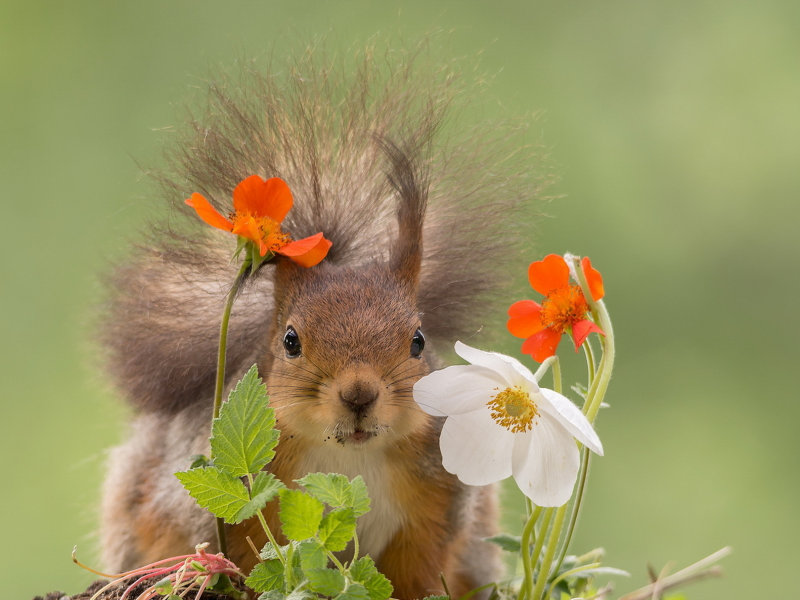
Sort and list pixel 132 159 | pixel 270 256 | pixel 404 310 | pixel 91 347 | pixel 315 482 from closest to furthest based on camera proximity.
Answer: pixel 315 482 → pixel 270 256 → pixel 404 310 → pixel 132 159 → pixel 91 347

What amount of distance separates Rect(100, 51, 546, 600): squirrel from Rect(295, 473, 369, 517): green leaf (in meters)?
0.16

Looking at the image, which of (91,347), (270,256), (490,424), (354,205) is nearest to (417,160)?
(354,205)

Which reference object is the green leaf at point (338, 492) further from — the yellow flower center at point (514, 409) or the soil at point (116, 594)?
the soil at point (116, 594)

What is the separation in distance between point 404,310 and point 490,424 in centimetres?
20

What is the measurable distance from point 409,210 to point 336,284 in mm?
128

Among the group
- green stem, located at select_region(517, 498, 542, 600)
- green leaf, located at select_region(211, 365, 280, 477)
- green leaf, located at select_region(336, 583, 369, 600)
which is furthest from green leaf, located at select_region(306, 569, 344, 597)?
green stem, located at select_region(517, 498, 542, 600)

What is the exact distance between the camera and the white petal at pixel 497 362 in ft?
2.53

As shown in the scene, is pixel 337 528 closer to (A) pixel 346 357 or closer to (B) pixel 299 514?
(B) pixel 299 514

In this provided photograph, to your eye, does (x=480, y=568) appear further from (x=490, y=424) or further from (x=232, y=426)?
(x=232, y=426)

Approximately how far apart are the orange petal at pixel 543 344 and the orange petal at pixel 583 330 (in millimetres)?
25

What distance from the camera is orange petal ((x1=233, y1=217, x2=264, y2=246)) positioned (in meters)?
0.83

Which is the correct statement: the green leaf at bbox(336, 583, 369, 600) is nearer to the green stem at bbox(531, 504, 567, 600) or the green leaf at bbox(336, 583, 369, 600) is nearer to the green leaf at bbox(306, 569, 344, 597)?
the green leaf at bbox(306, 569, 344, 597)

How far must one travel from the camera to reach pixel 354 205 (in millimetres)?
1093

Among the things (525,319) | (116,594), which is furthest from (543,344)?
(116,594)
